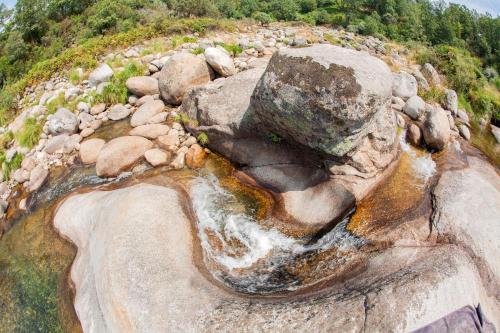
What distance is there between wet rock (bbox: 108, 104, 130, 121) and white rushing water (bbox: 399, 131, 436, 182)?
996cm

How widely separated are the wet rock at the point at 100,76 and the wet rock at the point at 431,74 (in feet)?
49.3

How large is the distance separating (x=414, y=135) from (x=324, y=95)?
5271mm

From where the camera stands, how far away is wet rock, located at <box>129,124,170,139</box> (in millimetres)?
11025

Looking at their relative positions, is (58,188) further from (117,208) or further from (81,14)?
(81,14)

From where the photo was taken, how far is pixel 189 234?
779 cm

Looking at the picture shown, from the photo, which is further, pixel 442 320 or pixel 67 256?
pixel 67 256

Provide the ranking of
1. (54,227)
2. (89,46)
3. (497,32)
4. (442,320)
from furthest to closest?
(497,32), (89,46), (54,227), (442,320)

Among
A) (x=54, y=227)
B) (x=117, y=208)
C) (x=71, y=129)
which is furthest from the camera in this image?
(x=71, y=129)

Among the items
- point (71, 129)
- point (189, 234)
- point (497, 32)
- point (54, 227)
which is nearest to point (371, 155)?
point (189, 234)

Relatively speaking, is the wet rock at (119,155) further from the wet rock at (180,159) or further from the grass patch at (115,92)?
the grass patch at (115,92)

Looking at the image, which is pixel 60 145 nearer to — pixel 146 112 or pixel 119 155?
pixel 119 155

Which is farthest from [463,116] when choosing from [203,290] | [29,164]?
[29,164]

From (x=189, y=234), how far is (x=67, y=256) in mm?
3288

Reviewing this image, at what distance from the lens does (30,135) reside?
1194 cm
